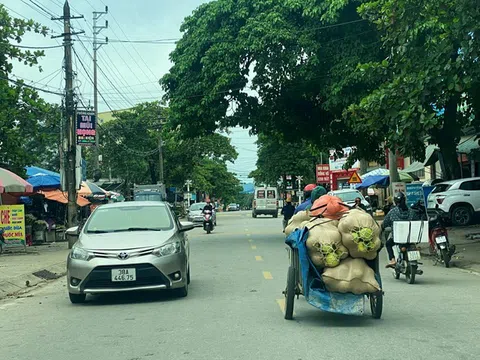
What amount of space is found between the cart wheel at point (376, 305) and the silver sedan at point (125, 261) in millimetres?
3063

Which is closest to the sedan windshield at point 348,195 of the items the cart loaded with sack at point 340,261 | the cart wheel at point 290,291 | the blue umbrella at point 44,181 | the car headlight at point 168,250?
the blue umbrella at point 44,181

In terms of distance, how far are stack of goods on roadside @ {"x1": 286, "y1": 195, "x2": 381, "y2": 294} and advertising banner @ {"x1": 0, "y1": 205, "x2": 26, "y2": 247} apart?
49.6ft

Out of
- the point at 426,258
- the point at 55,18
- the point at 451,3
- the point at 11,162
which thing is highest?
the point at 55,18

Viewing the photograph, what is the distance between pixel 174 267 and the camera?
9656 millimetres

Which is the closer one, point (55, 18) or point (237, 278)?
point (237, 278)

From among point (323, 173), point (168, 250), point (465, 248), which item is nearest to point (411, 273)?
point (168, 250)

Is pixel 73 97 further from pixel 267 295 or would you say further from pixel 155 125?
pixel 155 125

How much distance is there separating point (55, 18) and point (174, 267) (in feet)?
60.0

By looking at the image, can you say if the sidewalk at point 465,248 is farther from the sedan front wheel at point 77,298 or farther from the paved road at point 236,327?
the sedan front wheel at point 77,298

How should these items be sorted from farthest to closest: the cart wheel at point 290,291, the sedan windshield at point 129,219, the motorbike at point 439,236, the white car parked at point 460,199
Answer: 1. the white car parked at point 460,199
2. the motorbike at point 439,236
3. the sedan windshield at point 129,219
4. the cart wheel at point 290,291

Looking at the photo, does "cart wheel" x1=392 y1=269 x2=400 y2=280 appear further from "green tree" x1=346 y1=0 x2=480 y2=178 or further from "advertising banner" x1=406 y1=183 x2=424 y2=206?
"advertising banner" x1=406 y1=183 x2=424 y2=206

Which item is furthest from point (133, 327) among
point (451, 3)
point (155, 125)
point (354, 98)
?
point (155, 125)

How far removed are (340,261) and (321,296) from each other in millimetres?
470

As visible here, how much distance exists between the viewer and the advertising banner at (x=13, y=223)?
20.5m
